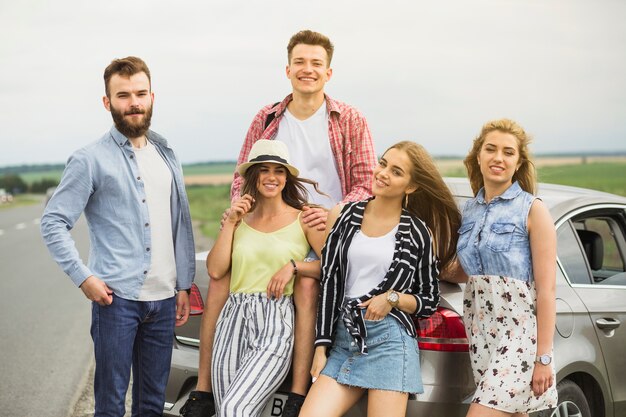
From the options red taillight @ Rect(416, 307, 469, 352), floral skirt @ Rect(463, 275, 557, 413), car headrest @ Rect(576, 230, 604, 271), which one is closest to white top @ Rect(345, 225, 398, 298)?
red taillight @ Rect(416, 307, 469, 352)

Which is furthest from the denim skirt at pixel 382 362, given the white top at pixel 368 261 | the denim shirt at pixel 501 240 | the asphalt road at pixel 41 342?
the asphalt road at pixel 41 342

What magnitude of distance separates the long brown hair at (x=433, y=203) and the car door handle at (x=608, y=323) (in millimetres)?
1021

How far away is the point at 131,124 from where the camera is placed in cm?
411

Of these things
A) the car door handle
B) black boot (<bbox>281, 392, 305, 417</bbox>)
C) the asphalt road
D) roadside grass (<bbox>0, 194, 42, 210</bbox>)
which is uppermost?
the car door handle

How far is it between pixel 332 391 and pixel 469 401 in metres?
0.60

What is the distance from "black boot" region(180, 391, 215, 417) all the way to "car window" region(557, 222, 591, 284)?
1902mm

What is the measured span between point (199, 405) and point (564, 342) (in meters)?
1.76

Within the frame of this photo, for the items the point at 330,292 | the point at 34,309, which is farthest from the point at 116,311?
A: the point at 34,309

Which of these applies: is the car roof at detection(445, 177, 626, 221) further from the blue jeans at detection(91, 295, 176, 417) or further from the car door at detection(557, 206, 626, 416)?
the blue jeans at detection(91, 295, 176, 417)

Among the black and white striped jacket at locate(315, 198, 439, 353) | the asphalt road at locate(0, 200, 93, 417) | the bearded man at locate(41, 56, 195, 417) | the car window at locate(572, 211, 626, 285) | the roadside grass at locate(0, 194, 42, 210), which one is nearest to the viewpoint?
the black and white striped jacket at locate(315, 198, 439, 353)

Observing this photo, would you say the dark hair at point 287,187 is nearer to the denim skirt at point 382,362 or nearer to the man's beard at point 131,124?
the man's beard at point 131,124

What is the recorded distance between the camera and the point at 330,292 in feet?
12.7

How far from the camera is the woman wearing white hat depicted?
386 centimetres

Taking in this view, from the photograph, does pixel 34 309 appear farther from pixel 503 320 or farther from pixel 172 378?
pixel 503 320
